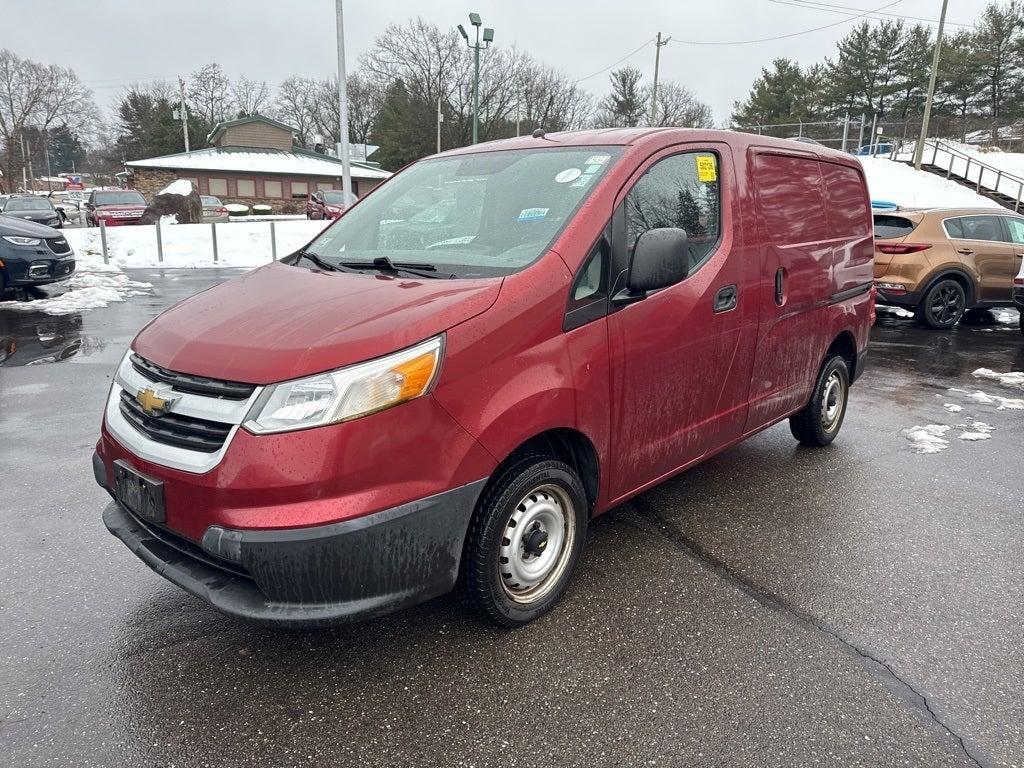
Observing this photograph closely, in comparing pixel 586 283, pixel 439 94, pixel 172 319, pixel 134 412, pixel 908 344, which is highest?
pixel 439 94

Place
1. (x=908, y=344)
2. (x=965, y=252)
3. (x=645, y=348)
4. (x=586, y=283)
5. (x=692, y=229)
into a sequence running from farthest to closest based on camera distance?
(x=965, y=252)
(x=908, y=344)
(x=692, y=229)
(x=645, y=348)
(x=586, y=283)

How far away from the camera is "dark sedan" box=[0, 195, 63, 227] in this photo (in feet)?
73.1

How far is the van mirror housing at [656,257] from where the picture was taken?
2.86 m

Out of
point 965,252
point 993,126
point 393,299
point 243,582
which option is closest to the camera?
point 243,582

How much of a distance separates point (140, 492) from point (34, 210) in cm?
2630

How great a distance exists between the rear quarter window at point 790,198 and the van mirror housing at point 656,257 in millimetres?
1208

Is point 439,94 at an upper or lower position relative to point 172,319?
upper

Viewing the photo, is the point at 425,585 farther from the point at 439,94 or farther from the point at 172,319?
the point at 439,94

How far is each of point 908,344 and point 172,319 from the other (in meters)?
9.33

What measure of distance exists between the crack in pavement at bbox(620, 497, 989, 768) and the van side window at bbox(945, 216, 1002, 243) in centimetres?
878

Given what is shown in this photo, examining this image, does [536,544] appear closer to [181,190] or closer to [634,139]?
[634,139]

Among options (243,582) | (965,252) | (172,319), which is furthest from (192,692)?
(965,252)

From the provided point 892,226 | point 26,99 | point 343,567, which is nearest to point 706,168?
point 343,567

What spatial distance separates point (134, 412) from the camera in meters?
2.64
